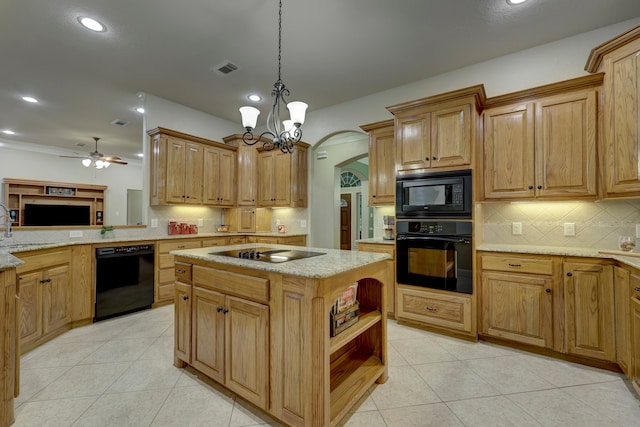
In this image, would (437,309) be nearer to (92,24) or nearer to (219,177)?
(219,177)

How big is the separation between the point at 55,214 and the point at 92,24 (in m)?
6.20

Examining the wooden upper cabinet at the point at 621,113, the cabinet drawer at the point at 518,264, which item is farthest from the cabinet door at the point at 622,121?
the cabinet drawer at the point at 518,264

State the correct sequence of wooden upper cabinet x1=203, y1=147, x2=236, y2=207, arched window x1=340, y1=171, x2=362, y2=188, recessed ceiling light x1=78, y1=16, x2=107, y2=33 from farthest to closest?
arched window x1=340, y1=171, x2=362, y2=188 → wooden upper cabinet x1=203, y1=147, x2=236, y2=207 → recessed ceiling light x1=78, y1=16, x2=107, y2=33

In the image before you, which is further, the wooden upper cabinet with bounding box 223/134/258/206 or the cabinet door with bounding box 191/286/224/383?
the wooden upper cabinet with bounding box 223/134/258/206

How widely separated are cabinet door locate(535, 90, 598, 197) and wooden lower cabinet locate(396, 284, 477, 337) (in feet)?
4.10

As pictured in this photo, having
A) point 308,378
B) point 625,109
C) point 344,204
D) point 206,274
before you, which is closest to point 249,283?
point 206,274

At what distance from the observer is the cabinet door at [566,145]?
7.88 ft

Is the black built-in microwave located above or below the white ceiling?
below

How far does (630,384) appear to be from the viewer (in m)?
2.01

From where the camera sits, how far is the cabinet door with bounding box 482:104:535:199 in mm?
2635

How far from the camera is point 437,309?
9.32 feet

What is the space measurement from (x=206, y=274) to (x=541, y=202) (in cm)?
308

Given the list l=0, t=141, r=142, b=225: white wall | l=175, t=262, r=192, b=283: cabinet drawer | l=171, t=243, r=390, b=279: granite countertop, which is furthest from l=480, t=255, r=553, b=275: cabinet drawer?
l=0, t=141, r=142, b=225: white wall

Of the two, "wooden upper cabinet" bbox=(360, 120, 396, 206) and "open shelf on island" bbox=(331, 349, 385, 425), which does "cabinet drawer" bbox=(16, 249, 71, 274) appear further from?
"wooden upper cabinet" bbox=(360, 120, 396, 206)
